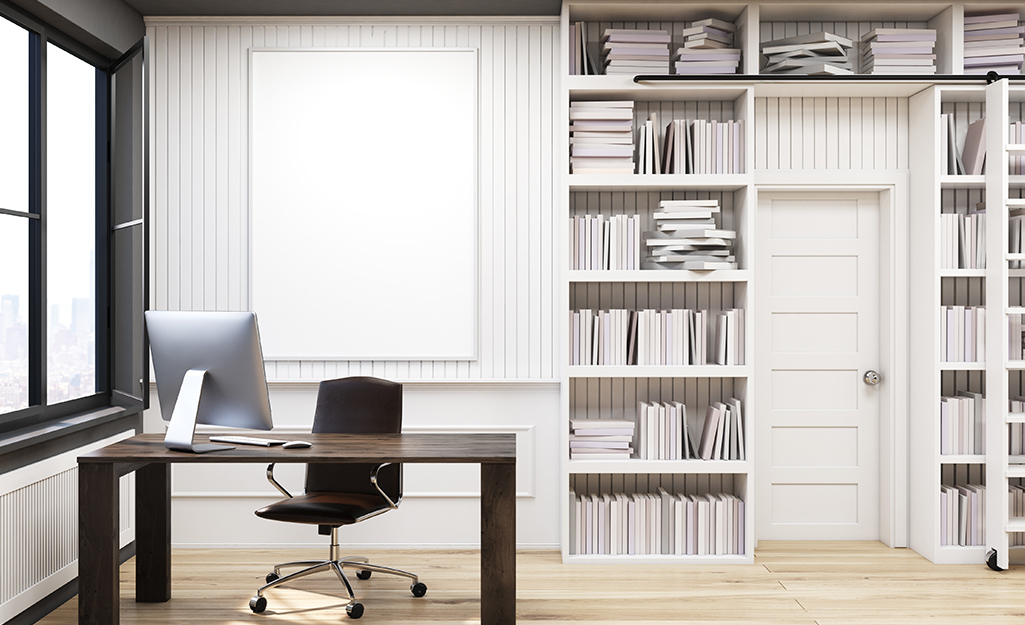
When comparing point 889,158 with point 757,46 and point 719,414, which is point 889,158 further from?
point 719,414

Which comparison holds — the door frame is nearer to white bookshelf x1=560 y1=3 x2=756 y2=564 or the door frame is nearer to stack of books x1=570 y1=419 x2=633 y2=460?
white bookshelf x1=560 y1=3 x2=756 y2=564

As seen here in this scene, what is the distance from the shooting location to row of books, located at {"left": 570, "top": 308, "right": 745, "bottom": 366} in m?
3.86

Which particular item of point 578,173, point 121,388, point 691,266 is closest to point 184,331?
point 121,388

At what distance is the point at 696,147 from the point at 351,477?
2.37 metres

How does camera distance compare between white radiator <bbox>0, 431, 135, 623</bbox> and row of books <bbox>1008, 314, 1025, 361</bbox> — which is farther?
row of books <bbox>1008, 314, 1025, 361</bbox>

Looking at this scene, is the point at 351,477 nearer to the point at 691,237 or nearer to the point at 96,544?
the point at 96,544

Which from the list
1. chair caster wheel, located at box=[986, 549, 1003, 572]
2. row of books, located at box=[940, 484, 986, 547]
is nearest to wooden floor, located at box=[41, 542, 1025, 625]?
chair caster wheel, located at box=[986, 549, 1003, 572]

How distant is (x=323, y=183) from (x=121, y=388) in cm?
145

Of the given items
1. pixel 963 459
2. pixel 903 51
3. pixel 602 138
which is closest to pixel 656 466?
pixel 963 459

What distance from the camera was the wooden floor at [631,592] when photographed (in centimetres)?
316

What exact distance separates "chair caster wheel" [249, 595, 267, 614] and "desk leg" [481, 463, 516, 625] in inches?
40.7

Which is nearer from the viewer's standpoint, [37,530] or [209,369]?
Answer: [209,369]

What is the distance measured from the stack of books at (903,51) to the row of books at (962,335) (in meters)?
1.25

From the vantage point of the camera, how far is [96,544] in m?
2.76
